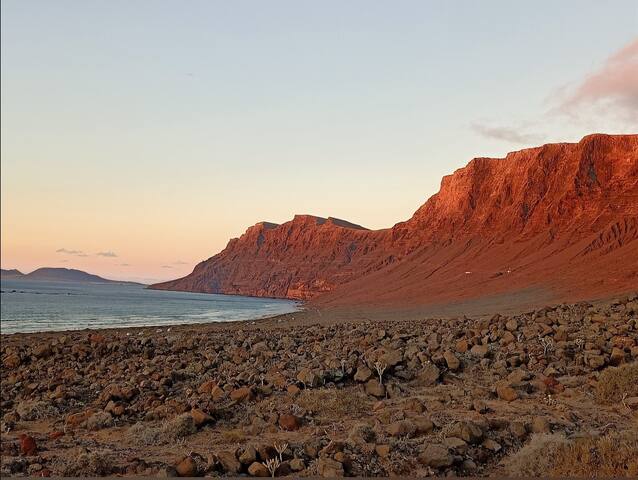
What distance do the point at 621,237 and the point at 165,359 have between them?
55.8m

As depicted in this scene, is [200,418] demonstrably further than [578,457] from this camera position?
Yes

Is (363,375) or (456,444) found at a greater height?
(363,375)

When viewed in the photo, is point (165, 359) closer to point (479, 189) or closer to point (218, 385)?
point (218, 385)

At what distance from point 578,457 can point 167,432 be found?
7.33 m

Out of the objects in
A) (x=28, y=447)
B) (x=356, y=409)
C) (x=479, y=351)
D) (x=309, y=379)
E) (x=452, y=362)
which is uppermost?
(x=479, y=351)

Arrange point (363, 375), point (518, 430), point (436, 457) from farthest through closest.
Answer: point (363, 375) → point (518, 430) → point (436, 457)

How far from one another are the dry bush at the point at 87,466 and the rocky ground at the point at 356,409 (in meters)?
0.02

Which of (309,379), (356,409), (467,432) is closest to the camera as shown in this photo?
(467,432)

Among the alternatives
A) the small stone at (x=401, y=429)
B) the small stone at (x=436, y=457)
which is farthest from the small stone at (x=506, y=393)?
the small stone at (x=436, y=457)

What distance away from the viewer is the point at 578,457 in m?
7.37

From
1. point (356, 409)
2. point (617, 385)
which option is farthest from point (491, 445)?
point (617, 385)

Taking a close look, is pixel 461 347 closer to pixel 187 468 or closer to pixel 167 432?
pixel 167 432

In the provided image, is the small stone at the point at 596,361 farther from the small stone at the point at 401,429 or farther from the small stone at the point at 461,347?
the small stone at the point at 401,429

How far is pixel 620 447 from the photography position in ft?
24.2
